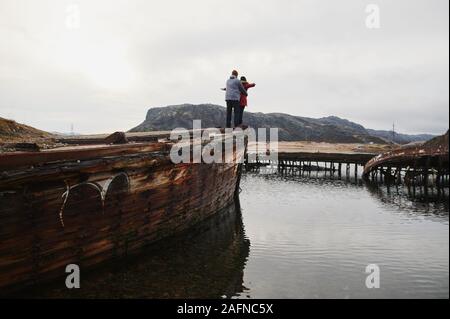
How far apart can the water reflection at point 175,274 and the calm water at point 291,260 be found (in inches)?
0.7

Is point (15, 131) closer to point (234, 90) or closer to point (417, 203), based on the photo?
point (234, 90)

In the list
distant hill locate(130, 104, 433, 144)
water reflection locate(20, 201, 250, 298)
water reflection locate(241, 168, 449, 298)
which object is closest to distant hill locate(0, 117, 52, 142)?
water reflection locate(20, 201, 250, 298)

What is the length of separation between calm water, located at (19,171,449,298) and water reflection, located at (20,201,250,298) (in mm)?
17

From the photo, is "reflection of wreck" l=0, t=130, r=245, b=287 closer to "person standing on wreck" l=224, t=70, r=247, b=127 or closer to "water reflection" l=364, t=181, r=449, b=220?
"person standing on wreck" l=224, t=70, r=247, b=127

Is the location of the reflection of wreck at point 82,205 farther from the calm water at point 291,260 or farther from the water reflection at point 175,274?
the calm water at point 291,260

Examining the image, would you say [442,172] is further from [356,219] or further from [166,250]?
[166,250]

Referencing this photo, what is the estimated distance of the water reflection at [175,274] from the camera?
5.82 m

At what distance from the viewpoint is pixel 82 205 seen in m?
5.79

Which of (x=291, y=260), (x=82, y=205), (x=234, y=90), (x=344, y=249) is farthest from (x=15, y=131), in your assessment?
(x=344, y=249)

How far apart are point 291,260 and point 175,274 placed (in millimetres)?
2680

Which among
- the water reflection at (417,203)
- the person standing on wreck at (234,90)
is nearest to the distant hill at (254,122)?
the water reflection at (417,203)

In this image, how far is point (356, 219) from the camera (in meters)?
12.2

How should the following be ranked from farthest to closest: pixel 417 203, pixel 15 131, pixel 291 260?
1. pixel 417 203
2. pixel 15 131
3. pixel 291 260

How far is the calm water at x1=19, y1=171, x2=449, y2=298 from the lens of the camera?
597 cm
